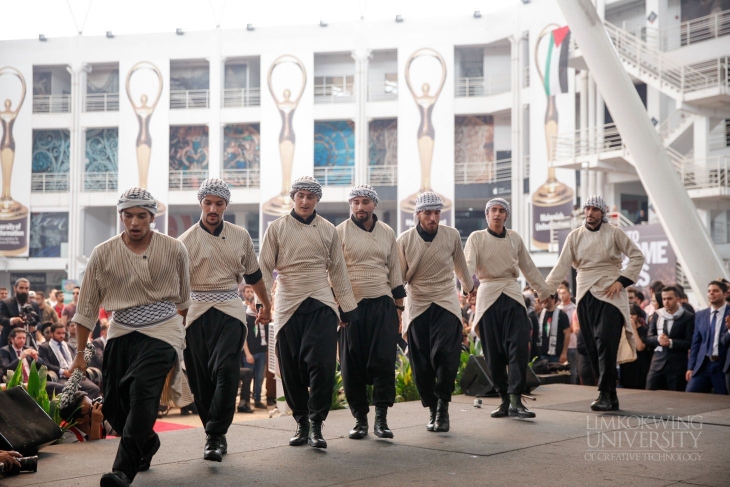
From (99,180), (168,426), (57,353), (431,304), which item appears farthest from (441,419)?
(99,180)

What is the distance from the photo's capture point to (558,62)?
26.9 meters

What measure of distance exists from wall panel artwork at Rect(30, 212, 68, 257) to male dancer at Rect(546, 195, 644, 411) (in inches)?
1180

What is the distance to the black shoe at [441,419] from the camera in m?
7.28

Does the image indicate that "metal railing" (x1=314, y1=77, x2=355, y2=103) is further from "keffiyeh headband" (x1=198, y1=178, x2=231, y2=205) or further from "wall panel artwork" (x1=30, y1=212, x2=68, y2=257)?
"keffiyeh headband" (x1=198, y1=178, x2=231, y2=205)

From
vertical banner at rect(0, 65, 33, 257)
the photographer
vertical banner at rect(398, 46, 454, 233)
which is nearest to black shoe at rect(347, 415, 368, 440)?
the photographer

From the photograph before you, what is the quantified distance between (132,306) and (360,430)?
7.99ft

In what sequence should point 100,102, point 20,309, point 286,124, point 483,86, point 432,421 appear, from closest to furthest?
point 432,421
point 20,309
point 483,86
point 286,124
point 100,102

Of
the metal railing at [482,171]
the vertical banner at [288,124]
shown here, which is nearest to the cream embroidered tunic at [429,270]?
the metal railing at [482,171]

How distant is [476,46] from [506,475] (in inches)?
1171

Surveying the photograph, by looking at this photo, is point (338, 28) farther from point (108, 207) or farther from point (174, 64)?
point (108, 207)

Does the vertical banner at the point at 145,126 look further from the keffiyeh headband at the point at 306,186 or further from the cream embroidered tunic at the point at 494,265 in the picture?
the keffiyeh headband at the point at 306,186

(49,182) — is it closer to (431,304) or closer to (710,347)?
(710,347)

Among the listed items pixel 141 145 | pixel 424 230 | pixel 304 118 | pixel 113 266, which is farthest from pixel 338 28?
pixel 113 266

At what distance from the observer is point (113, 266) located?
5309mm
